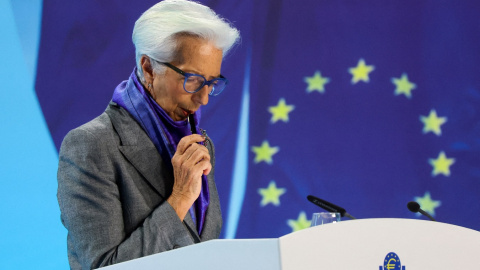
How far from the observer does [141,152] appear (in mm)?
1346

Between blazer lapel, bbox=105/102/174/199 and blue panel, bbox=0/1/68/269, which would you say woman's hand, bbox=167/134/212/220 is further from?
blue panel, bbox=0/1/68/269

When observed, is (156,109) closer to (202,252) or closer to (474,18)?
(202,252)

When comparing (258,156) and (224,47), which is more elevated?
(258,156)

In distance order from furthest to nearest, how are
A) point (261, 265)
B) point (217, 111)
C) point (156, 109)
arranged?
point (217, 111), point (156, 109), point (261, 265)

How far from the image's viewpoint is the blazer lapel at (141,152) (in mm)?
1333

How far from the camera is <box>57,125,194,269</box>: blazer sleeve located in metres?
1.19

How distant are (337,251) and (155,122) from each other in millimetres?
786

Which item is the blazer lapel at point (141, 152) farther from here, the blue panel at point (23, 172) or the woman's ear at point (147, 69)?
the blue panel at point (23, 172)

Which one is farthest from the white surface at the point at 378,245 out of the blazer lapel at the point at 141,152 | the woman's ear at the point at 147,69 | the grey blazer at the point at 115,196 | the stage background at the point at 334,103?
the stage background at the point at 334,103

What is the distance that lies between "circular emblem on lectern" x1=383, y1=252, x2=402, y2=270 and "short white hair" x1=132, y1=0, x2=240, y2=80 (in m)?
0.85

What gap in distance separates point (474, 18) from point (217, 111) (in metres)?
1.43

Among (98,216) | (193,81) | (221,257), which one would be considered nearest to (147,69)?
(193,81)

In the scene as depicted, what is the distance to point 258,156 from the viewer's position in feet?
9.09

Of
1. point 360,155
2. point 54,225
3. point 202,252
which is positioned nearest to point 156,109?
point 202,252
